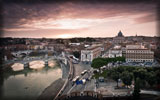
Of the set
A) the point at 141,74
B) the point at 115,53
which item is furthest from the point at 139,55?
the point at 141,74

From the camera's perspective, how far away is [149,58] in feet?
16.7

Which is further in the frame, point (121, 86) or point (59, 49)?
point (59, 49)

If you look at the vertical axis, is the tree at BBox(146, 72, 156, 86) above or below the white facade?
below

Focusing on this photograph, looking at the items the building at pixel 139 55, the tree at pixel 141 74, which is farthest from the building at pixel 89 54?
the tree at pixel 141 74

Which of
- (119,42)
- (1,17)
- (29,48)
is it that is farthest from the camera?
(29,48)

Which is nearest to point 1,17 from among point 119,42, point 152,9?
point 152,9

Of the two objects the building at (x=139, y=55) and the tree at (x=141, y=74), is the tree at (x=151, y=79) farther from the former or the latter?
the building at (x=139, y=55)

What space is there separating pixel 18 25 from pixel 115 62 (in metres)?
3.40

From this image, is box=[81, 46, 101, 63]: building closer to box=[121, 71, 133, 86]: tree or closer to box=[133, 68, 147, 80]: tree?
box=[133, 68, 147, 80]: tree

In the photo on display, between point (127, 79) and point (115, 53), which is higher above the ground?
point (115, 53)

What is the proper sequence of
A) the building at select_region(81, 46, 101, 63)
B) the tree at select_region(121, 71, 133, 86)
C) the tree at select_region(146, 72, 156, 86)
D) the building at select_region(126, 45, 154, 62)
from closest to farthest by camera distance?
the tree at select_region(146, 72, 156, 86)
the tree at select_region(121, 71, 133, 86)
the building at select_region(126, 45, 154, 62)
the building at select_region(81, 46, 101, 63)

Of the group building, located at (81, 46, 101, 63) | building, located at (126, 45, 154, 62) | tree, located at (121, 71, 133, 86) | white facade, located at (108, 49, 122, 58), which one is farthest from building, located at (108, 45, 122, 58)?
tree, located at (121, 71, 133, 86)

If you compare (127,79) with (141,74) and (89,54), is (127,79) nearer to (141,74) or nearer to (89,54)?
(141,74)

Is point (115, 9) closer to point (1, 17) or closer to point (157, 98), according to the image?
point (157, 98)
